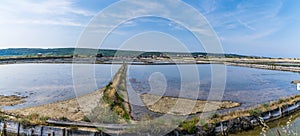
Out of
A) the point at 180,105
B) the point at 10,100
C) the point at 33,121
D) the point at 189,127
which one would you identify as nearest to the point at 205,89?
the point at 180,105

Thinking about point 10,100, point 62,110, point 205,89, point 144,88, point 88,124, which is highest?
point 144,88

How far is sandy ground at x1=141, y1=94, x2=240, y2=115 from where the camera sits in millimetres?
16281

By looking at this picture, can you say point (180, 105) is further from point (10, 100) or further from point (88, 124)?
point (10, 100)

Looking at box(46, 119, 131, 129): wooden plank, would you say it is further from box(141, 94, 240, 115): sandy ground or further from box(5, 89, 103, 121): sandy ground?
box(141, 94, 240, 115): sandy ground

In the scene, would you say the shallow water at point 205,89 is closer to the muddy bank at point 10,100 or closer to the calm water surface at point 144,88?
Result: the calm water surface at point 144,88

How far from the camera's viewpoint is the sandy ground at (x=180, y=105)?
53.4 ft

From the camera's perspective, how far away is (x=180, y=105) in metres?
17.8

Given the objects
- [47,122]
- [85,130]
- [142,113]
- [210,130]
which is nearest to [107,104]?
[142,113]

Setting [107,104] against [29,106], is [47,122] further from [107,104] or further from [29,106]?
[29,106]

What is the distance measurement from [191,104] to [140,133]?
9.34 m

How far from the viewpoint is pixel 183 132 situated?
9.91 metres

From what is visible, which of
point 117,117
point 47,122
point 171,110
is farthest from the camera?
point 171,110

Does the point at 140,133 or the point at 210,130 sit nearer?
the point at 140,133

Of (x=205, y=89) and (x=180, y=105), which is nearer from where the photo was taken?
(x=180, y=105)
